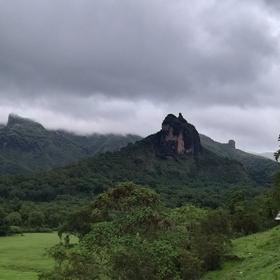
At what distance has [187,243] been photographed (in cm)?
4306

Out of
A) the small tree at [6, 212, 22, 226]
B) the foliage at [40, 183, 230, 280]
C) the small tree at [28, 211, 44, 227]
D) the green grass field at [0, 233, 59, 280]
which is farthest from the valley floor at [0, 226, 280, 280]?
the small tree at [28, 211, 44, 227]

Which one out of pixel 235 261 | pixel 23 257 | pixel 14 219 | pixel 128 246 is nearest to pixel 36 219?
pixel 14 219

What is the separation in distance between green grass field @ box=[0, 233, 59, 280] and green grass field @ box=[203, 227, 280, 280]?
1776cm

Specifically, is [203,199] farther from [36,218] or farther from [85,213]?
[85,213]

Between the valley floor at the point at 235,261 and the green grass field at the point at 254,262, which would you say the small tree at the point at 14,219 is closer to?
the valley floor at the point at 235,261

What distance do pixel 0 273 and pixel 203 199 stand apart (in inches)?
3842

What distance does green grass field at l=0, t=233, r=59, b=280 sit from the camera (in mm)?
66500

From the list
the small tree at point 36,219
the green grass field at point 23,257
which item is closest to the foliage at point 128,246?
the green grass field at point 23,257

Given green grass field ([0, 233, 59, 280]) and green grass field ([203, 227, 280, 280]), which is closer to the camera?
green grass field ([203, 227, 280, 280])

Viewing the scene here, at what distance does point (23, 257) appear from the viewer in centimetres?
8388

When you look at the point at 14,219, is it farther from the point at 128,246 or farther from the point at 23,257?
the point at 128,246

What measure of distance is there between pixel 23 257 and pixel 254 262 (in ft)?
165

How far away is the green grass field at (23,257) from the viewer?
66.5 m

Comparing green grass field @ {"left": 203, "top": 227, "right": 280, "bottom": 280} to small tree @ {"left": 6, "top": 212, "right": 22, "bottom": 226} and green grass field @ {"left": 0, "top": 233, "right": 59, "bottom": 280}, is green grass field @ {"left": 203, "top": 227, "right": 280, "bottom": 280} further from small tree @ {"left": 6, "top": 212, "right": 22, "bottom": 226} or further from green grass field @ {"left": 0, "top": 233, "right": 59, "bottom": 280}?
small tree @ {"left": 6, "top": 212, "right": 22, "bottom": 226}
